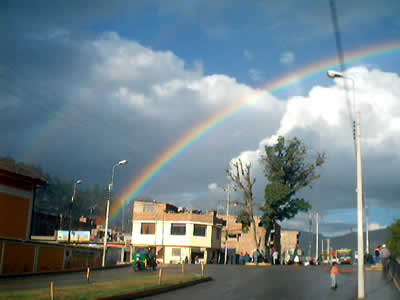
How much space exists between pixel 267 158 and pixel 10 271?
35.9 metres

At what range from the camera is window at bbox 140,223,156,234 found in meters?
72.1

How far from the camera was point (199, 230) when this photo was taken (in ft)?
230

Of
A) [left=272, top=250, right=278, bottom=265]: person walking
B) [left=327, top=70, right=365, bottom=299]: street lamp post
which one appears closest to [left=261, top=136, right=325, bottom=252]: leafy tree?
[left=272, top=250, right=278, bottom=265]: person walking

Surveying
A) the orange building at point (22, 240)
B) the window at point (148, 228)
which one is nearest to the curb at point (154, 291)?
the orange building at point (22, 240)

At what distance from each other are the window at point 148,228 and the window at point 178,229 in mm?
3161

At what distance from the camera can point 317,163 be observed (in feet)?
186

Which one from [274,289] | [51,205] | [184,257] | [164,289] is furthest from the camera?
[51,205]

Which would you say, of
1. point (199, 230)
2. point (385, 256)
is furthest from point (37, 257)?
point (199, 230)

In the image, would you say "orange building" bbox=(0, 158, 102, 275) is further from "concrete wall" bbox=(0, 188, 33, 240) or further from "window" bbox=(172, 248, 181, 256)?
"window" bbox=(172, 248, 181, 256)

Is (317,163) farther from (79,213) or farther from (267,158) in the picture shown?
(79,213)

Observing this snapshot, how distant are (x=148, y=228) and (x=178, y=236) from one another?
5075 millimetres

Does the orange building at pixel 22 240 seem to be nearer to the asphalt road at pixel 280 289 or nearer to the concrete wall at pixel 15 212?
the concrete wall at pixel 15 212

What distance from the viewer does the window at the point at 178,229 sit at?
7025 centimetres

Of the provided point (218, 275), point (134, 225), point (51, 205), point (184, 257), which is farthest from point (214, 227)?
point (51, 205)
